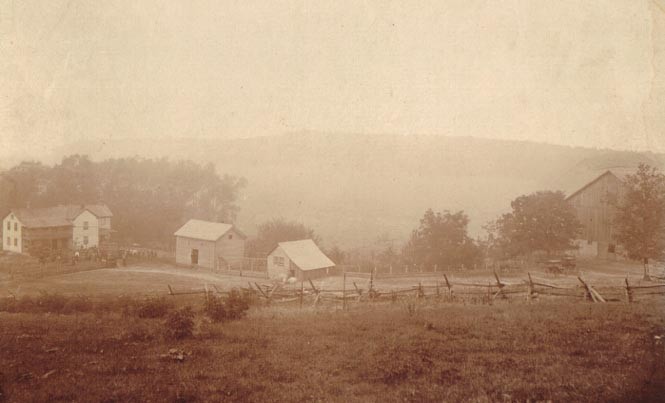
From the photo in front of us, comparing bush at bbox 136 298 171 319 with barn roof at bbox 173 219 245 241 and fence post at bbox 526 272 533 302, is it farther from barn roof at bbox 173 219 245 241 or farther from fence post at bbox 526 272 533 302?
fence post at bbox 526 272 533 302

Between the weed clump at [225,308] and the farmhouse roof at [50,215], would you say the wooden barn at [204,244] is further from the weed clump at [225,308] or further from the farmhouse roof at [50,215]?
the farmhouse roof at [50,215]

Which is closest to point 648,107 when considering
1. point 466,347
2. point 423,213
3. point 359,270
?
point 423,213

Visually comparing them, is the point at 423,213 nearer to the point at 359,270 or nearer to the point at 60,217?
the point at 359,270

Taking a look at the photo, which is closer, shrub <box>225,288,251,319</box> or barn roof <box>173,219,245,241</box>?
shrub <box>225,288,251,319</box>

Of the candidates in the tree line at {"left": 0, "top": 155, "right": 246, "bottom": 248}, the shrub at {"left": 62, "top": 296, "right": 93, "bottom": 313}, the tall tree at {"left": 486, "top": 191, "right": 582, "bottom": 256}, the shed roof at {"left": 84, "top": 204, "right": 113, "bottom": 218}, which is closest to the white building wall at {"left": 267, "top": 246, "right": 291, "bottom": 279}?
the tree line at {"left": 0, "top": 155, "right": 246, "bottom": 248}

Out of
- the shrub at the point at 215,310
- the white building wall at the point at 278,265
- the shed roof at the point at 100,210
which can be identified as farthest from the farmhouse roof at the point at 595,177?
the shed roof at the point at 100,210

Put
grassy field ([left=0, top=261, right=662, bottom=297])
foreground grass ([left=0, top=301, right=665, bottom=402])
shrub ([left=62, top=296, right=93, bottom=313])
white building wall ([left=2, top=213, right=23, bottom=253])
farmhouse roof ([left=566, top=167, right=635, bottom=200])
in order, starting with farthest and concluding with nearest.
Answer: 1. farmhouse roof ([left=566, top=167, right=635, bottom=200])
2. shrub ([left=62, top=296, right=93, bottom=313])
3. grassy field ([left=0, top=261, right=662, bottom=297])
4. white building wall ([left=2, top=213, right=23, bottom=253])
5. foreground grass ([left=0, top=301, right=665, bottom=402])

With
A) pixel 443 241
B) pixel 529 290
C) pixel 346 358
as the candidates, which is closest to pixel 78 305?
pixel 346 358
